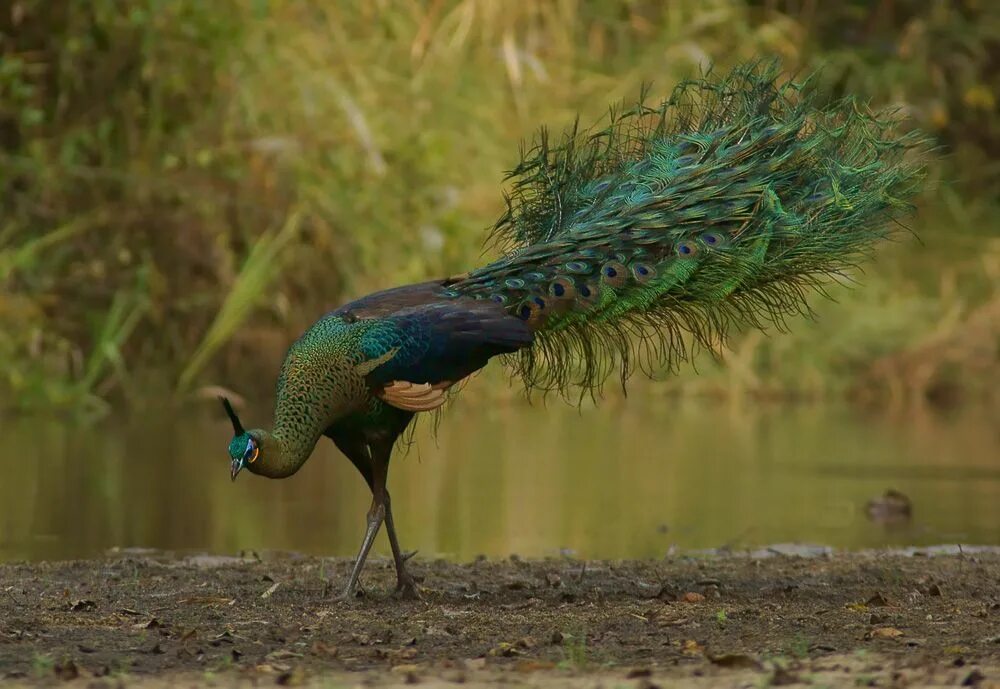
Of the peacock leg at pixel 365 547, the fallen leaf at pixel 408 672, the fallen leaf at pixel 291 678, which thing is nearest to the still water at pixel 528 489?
the peacock leg at pixel 365 547

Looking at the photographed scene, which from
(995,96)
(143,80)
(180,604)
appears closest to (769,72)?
(180,604)

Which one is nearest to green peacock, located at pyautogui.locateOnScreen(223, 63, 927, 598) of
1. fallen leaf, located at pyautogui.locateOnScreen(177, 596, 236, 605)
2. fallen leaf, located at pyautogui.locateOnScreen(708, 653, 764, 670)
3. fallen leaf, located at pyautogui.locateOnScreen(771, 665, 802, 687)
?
fallen leaf, located at pyautogui.locateOnScreen(177, 596, 236, 605)

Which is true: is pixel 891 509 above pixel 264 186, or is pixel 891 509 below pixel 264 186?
below

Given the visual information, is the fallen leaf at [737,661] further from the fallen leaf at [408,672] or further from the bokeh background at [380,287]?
the bokeh background at [380,287]

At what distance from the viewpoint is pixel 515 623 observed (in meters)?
6.95

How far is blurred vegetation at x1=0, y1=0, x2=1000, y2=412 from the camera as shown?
16953mm

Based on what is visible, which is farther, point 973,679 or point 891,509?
point 891,509

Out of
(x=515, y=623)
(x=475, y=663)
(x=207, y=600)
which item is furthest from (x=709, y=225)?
(x=207, y=600)

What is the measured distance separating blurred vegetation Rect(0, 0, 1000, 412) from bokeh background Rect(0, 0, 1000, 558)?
31mm

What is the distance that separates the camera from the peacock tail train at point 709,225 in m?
7.63

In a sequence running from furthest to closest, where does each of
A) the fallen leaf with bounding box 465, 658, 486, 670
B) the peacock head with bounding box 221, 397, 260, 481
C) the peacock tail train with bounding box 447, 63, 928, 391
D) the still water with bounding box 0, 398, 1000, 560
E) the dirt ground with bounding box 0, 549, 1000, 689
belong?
the still water with bounding box 0, 398, 1000, 560 < the peacock tail train with bounding box 447, 63, 928, 391 < the peacock head with bounding box 221, 397, 260, 481 < the fallen leaf with bounding box 465, 658, 486, 670 < the dirt ground with bounding box 0, 549, 1000, 689

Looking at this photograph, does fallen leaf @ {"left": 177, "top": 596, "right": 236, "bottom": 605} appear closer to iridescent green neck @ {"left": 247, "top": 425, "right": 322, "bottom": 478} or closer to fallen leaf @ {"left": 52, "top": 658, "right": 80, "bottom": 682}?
iridescent green neck @ {"left": 247, "top": 425, "right": 322, "bottom": 478}

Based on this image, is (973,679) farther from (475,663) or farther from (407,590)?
(407,590)

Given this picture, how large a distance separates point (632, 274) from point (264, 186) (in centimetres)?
1049
